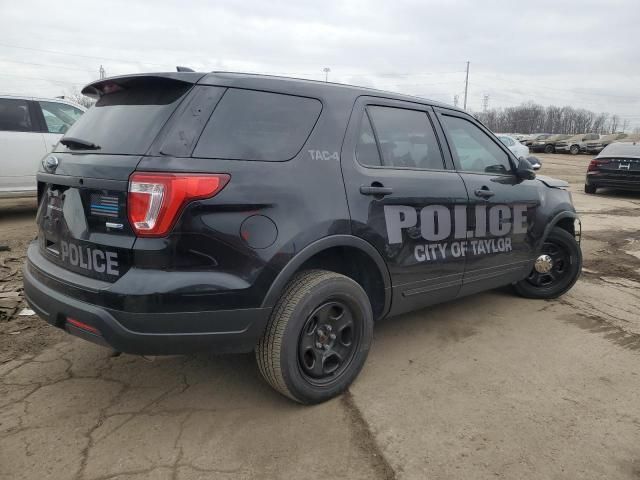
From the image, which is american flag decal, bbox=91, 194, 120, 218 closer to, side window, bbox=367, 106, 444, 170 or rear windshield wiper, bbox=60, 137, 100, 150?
rear windshield wiper, bbox=60, 137, 100, 150

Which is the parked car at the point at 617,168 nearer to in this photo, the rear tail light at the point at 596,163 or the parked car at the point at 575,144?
the rear tail light at the point at 596,163

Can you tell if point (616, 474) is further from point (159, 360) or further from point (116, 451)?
point (159, 360)

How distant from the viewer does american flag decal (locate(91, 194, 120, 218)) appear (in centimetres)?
240

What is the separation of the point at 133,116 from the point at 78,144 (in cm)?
40

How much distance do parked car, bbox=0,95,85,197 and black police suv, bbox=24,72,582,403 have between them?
5.28 metres

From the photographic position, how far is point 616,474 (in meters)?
2.36

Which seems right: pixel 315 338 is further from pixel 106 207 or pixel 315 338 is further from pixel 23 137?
pixel 23 137

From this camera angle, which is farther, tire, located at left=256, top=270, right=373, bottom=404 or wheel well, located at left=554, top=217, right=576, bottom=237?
wheel well, located at left=554, top=217, right=576, bottom=237

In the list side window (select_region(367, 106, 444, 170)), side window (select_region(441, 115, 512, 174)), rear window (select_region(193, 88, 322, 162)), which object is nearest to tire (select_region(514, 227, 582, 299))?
side window (select_region(441, 115, 512, 174))

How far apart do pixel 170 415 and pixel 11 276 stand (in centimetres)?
327

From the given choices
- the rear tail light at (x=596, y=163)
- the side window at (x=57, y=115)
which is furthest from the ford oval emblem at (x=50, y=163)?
the rear tail light at (x=596, y=163)

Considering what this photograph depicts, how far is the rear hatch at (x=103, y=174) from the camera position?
7.86 feet

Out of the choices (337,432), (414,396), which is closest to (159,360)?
(337,432)

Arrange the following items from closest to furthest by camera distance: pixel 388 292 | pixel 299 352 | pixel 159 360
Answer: pixel 299 352 → pixel 388 292 → pixel 159 360
